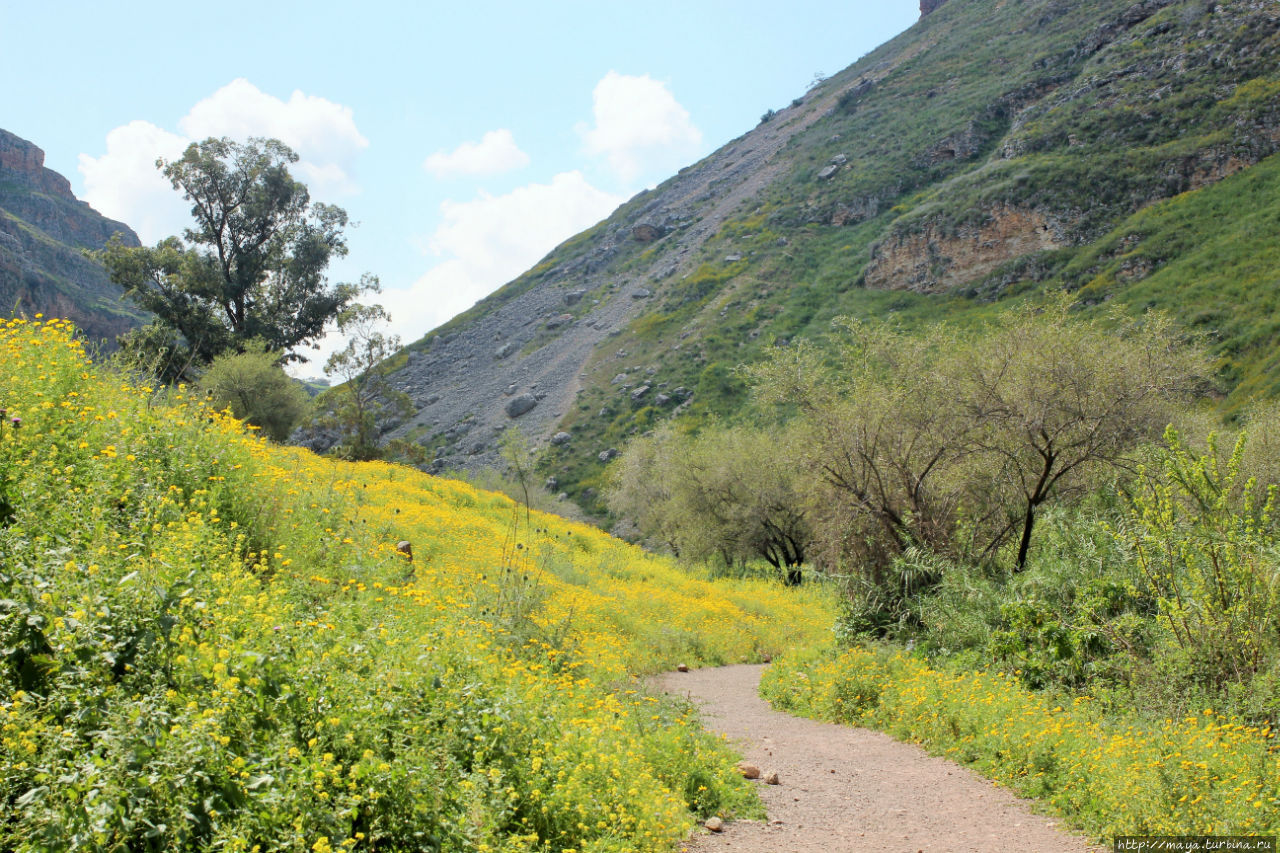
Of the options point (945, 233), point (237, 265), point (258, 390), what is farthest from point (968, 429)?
point (945, 233)

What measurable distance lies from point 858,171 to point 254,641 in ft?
266

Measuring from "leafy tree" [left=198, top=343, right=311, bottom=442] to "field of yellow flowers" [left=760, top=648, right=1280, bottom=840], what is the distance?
19.8 metres

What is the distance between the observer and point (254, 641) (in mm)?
3828

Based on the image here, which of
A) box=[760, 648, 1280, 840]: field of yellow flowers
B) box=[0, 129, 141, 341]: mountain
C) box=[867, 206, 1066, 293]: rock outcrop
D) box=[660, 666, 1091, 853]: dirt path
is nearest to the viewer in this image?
box=[760, 648, 1280, 840]: field of yellow flowers

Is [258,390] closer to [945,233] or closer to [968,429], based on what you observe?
[968,429]

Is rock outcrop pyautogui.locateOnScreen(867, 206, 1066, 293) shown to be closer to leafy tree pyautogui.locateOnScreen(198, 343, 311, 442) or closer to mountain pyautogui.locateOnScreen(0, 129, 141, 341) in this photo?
leafy tree pyautogui.locateOnScreen(198, 343, 311, 442)

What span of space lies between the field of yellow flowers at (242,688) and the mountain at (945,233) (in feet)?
112

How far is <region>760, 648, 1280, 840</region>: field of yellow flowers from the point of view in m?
4.82

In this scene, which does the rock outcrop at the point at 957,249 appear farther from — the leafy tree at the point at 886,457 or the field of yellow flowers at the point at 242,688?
the field of yellow flowers at the point at 242,688

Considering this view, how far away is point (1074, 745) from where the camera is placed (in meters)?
6.22

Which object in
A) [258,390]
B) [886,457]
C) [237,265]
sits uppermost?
[237,265]

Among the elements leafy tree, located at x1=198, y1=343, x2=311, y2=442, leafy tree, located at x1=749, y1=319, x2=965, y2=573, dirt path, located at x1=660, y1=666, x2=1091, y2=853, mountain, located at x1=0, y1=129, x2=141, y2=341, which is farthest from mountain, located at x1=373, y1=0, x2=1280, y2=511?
dirt path, located at x1=660, y1=666, x2=1091, y2=853

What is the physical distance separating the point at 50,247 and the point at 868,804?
317ft

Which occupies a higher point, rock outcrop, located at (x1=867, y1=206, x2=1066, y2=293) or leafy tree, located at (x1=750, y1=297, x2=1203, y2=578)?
rock outcrop, located at (x1=867, y1=206, x2=1066, y2=293)
